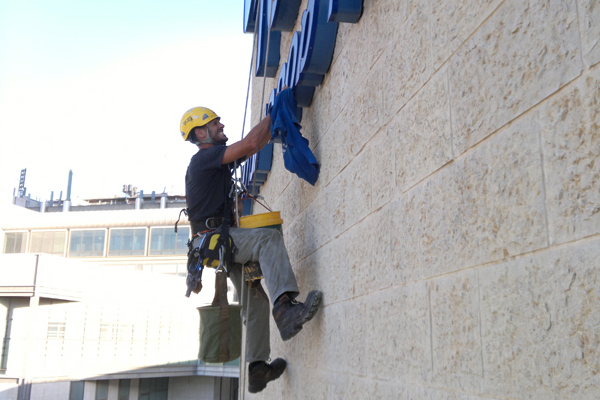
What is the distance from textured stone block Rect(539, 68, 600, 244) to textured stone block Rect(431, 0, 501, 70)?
49cm

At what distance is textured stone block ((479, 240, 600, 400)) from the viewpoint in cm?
122

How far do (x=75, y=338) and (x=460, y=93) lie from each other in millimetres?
21242

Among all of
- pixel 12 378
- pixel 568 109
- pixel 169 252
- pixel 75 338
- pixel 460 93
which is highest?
pixel 169 252

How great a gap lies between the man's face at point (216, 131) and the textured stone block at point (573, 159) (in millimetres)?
3352

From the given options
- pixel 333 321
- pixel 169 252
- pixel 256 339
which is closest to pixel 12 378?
pixel 169 252

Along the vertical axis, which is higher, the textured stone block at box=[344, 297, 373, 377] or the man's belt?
the man's belt

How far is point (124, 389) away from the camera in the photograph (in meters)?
22.4

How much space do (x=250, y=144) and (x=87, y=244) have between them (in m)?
30.2

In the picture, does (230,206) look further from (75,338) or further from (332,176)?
(75,338)

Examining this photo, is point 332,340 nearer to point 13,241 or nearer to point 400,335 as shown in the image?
point 400,335

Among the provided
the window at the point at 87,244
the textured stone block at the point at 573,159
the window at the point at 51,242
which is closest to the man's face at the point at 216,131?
the textured stone block at the point at 573,159

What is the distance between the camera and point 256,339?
178 inches

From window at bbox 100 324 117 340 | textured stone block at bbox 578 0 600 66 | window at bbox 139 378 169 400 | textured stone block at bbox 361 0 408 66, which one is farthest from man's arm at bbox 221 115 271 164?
window at bbox 139 378 169 400

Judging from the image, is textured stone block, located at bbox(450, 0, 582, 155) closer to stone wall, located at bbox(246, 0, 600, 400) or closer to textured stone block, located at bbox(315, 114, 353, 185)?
stone wall, located at bbox(246, 0, 600, 400)
